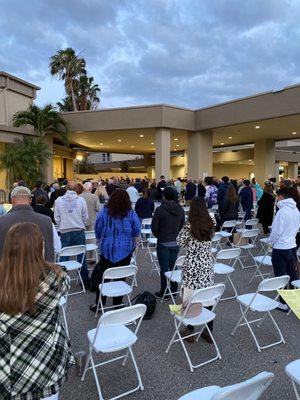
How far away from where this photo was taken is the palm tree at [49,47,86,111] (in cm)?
3092

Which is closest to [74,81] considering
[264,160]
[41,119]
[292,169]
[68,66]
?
[68,66]

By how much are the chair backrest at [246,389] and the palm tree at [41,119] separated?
18691 mm

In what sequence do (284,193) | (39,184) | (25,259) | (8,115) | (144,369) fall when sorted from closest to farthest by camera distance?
(25,259) < (144,369) < (284,193) < (39,184) < (8,115)

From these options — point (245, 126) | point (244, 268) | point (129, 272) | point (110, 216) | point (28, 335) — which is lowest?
point (244, 268)

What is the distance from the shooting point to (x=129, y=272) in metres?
4.25

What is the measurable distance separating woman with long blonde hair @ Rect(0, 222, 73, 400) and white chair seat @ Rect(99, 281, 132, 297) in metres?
2.16

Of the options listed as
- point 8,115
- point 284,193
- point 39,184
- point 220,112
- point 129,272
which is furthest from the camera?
point 8,115

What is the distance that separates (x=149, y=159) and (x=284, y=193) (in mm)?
31856

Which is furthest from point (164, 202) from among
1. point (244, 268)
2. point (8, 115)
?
point (8, 115)

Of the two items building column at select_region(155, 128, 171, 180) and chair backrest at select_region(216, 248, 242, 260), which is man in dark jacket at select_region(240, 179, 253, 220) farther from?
→ building column at select_region(155, 128, 171, 180)

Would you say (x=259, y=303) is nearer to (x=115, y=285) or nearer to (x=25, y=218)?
(x=115, y=285)

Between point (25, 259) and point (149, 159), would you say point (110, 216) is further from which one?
point (149, 159)

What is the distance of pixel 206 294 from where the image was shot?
3.33 m

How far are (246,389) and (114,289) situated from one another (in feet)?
8.44
